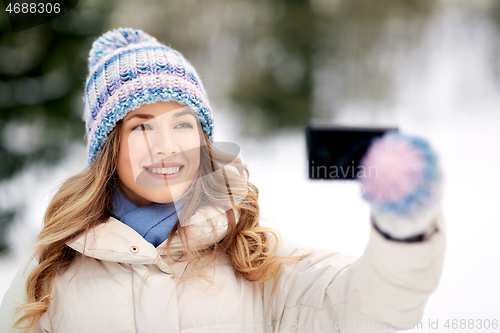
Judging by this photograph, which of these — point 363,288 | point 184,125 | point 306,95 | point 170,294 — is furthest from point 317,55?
point 363,288

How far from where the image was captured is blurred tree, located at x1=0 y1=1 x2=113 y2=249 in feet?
6.36

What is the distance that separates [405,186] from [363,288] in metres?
0.21

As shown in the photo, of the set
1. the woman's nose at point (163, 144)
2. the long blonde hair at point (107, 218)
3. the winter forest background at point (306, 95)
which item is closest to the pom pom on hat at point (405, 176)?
the long blonde hair at point (107, 218)

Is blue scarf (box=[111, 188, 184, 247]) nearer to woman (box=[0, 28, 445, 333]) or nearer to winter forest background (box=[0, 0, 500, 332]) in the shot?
woman (box=[0, 28, 445, 333])

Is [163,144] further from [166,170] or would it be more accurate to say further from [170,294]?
[170,294]

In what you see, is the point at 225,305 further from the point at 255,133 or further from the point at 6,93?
the point at 6,93

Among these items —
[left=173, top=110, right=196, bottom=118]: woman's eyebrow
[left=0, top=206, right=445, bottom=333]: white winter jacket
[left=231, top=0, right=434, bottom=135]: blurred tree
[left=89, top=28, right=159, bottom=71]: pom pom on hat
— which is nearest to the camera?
[left=0, top=206, right=445, bottom=333]: white winter jacket

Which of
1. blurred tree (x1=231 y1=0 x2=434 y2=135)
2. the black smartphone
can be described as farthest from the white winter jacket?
blurred tree (x1=231 y1=0 x2=434 y2=135)

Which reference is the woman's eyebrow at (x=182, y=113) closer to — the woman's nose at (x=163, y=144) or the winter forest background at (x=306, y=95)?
the woman's nose at (x=163, y=144)

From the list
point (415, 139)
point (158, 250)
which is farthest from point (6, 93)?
point (415, 139)

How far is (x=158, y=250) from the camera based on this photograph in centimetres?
93

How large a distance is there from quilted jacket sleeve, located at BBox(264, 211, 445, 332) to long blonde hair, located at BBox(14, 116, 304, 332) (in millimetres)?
72

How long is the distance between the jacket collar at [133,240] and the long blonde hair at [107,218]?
0.07 feet

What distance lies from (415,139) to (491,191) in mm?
1739
